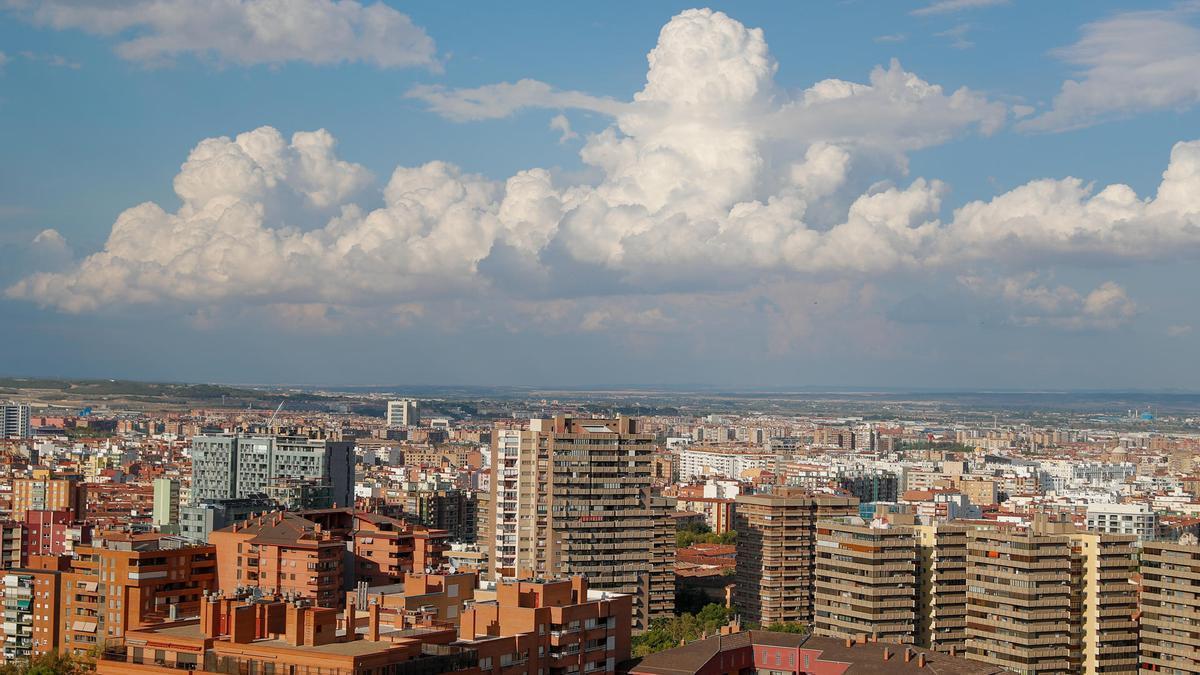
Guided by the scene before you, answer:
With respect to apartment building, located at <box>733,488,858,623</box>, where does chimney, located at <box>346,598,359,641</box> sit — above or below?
above

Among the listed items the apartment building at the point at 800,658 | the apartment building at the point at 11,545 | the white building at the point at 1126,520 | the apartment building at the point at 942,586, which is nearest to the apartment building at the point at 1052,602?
the apartment building at the point at 942,586

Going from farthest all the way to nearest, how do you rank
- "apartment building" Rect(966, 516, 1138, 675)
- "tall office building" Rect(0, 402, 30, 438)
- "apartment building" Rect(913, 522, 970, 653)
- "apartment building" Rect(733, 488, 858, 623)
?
"tall office building" Rect(0, 402, 30, 438)
"apartment building" Rect(733, 488, 858, 623)
"apartment building" Rect(913, 522, 970, 653)
"apartment building" Rect(966, 516, 1138, 675)

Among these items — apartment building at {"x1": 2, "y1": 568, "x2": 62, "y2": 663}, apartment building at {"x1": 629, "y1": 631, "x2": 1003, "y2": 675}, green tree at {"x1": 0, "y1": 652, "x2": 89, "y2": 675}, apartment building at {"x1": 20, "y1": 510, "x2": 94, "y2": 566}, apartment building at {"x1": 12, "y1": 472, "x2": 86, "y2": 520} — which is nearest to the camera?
apartment building at {"x1": 629, "y1": 631, "x2": 1003, "y2": 675}

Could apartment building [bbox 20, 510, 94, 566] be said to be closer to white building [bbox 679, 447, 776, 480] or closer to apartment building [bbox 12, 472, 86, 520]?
apartment building [bbox 12, 472, 86, 520]

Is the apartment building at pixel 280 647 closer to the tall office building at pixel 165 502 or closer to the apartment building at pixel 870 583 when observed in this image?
the apartment building at pixel 870 583

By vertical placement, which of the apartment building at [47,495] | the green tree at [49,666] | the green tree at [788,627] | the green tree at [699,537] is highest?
the apartment building at [47,495]

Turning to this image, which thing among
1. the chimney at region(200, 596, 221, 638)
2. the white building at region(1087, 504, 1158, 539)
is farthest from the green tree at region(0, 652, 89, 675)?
the white building at region(1087, 504, 1158, 539)

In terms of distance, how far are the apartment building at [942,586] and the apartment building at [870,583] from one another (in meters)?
0.47

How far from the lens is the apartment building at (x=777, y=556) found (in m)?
55.6

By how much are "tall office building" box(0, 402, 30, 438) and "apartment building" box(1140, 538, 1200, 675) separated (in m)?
137

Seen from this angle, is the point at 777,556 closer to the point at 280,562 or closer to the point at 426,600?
the point at 280,562

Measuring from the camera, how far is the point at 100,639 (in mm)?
37500

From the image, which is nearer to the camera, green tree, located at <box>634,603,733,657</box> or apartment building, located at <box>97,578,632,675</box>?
apartment building, located at <box>97,578,632,675</box>

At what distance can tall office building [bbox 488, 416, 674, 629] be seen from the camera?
2037 inches
